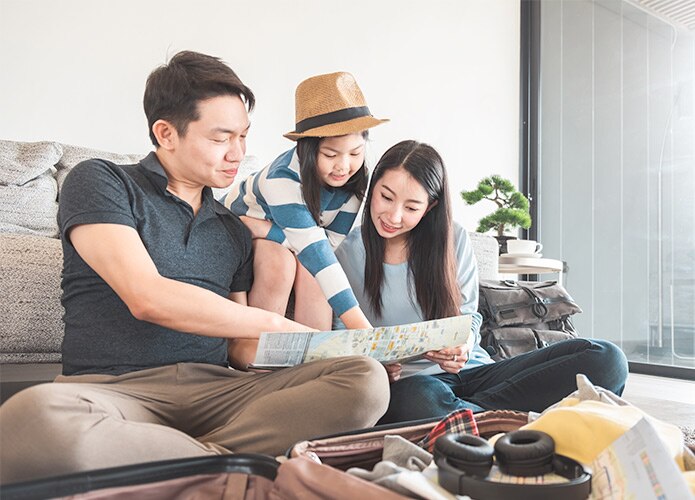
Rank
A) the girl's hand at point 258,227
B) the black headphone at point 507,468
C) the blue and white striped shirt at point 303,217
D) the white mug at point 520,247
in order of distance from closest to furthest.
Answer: the black headphone at point 507,468 → the blue and white striped shirt at point 303,217 → the girl's hand at point 258,227 → the white mug at point 520,247

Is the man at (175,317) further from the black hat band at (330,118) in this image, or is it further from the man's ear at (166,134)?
the black hat band at (330,118)

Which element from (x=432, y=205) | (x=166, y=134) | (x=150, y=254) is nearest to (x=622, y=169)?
(x=432, y=205)

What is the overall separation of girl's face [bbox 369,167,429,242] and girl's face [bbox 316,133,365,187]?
0.09 meters

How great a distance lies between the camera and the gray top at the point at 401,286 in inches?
68.6

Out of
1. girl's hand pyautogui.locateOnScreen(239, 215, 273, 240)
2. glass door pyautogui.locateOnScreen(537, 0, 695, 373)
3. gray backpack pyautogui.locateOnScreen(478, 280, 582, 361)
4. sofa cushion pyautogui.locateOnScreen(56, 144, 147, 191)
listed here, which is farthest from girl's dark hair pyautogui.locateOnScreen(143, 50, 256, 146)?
glass door pyautogui.locateOnScreen(537, 0, 695, 373)

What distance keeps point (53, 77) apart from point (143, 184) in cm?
165

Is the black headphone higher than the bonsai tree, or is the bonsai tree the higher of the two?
the bonsai tree

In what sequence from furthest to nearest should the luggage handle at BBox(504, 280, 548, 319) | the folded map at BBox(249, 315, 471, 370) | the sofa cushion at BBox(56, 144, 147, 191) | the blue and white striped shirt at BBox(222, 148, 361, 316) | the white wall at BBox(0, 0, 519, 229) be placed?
1. the white wall at BBox(0, 0, 519, 229)
2. the luggage handle at BBox(504, 280, 548, 319)
3. the sofa cushion at BBox(56, 144, 147, 191)
4. the blue and white striped shirt at BBox(222, 148, 361, 316)
5. the folded map at BBox(249, 315, 471, 370)

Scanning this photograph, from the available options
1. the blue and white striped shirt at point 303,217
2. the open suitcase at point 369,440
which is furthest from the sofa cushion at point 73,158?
the open suitcase at point 369,440

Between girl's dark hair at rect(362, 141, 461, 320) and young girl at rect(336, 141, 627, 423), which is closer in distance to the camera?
young girl at rect(336, 141, 627, 423)

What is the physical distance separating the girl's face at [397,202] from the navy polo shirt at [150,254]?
398 millimetres

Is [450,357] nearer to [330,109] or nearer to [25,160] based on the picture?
[330,109]

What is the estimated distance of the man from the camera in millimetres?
1178

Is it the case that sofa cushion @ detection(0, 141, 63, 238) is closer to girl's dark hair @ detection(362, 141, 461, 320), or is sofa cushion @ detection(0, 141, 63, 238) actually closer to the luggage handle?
girl's dark hair @ detection(362, 141, 461, 320)
